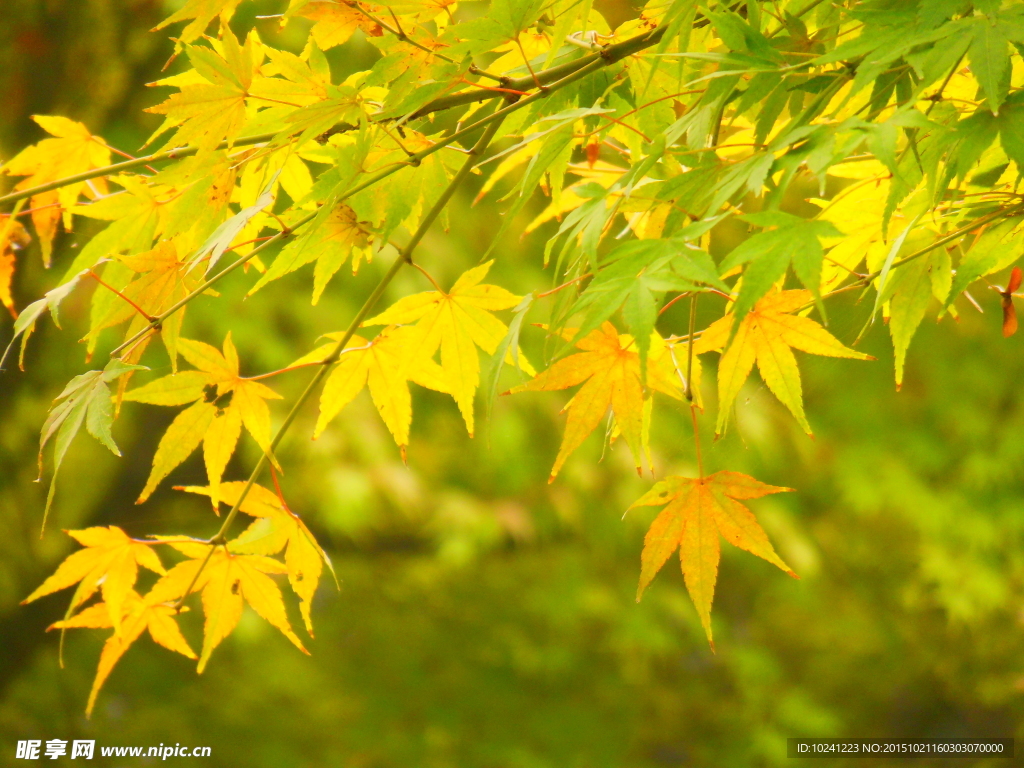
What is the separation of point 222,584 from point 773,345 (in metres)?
0.46

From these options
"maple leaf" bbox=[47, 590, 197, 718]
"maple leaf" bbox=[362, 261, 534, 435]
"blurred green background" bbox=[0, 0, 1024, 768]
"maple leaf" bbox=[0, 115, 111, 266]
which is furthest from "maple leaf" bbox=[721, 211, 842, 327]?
"blurred green background" bbox=[0, 0, 1024, 768]

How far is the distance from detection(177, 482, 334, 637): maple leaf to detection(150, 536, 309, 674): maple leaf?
0.05ft

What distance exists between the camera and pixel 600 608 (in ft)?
8.04

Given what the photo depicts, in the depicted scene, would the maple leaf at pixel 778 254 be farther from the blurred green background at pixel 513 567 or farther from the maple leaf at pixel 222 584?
the blurred green background at pixel 513 567

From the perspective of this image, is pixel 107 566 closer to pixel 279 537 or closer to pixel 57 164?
pixel 279 537

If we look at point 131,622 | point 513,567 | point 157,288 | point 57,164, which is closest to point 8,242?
point 57,164

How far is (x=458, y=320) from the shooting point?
25.6 inches

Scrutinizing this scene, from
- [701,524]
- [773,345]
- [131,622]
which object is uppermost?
[773,345]

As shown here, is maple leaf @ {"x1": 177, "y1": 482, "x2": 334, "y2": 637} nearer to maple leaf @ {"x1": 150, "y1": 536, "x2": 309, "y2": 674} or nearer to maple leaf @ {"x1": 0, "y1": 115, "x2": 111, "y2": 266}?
maple leaf @ {"x1": 150, "y1": 536, "x2": 309, "y2": 674}

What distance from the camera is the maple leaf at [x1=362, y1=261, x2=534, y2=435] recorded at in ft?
2.10

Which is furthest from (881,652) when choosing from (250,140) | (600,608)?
(250,140)

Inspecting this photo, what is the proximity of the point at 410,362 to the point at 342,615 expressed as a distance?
2.19 metres

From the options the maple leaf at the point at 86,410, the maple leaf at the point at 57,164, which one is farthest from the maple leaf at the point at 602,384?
the maple leaf at the point at 57,164

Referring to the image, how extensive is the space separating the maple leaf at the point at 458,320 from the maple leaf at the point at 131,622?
29 centimetres
